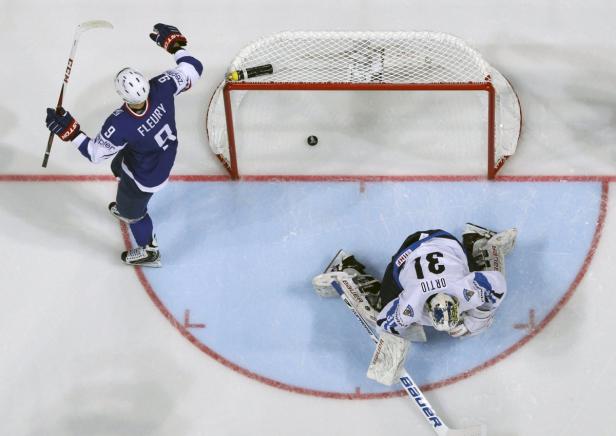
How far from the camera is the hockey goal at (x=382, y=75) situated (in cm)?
681

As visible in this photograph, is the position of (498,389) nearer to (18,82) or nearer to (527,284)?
(527,284)

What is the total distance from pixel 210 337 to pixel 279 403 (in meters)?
0.62

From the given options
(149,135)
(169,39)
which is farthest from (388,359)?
(169,39)

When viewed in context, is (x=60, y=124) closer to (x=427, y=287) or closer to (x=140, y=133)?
(x=140, y=133)

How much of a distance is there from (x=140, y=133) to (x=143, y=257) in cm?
115

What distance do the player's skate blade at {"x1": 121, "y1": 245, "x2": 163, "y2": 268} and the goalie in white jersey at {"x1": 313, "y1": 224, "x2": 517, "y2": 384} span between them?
1070mm

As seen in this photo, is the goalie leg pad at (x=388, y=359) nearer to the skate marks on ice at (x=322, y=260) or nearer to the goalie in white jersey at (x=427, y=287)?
the goalie in white jersey at (x=427, y=287)

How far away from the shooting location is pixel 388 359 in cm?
622

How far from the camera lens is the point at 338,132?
7.19m

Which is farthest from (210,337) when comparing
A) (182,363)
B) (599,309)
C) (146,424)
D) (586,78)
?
(586,78)

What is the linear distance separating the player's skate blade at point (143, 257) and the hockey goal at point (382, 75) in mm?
789

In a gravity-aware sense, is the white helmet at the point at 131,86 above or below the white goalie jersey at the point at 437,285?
above

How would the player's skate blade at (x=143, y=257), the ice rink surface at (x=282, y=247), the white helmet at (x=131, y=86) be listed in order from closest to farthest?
the white helmet at (x=131, y=86) → the ice rink surface at (x=282, y=247) → the player's skate blade at (x=143, y=257)

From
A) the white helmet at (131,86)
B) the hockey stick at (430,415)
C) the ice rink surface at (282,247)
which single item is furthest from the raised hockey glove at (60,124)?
the hockey stick at (430,415)
